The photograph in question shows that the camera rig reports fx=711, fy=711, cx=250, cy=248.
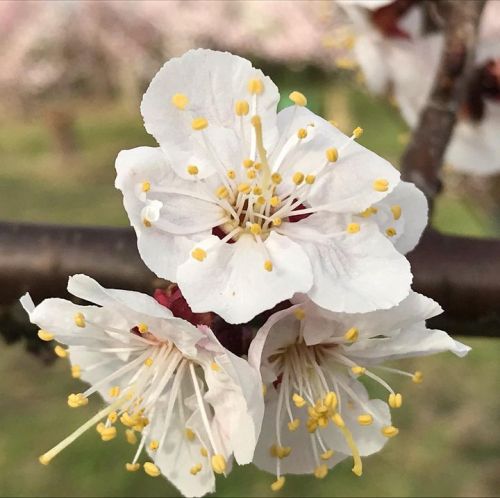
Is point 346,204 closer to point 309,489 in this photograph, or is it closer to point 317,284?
point 317,284

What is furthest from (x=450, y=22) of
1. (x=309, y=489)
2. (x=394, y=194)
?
(x=309, y=489)

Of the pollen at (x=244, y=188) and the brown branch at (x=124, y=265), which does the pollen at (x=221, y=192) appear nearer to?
the pollen at (x=244, y=188)

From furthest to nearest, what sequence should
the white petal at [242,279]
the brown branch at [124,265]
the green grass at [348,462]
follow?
the green grass at [348,462]
the brown branch at [124,265]
the white petal at [242,279]

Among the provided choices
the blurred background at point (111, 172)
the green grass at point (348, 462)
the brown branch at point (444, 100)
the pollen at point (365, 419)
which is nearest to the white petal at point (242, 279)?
the pollen at point (365, 419)

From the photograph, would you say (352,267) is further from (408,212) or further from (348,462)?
(348,462)

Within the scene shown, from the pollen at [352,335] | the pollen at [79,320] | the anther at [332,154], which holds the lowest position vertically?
the pollen at [79,320]

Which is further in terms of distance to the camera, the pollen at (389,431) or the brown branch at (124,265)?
the brown branch at (124,265)

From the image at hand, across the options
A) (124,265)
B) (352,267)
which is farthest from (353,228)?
(124,265)
